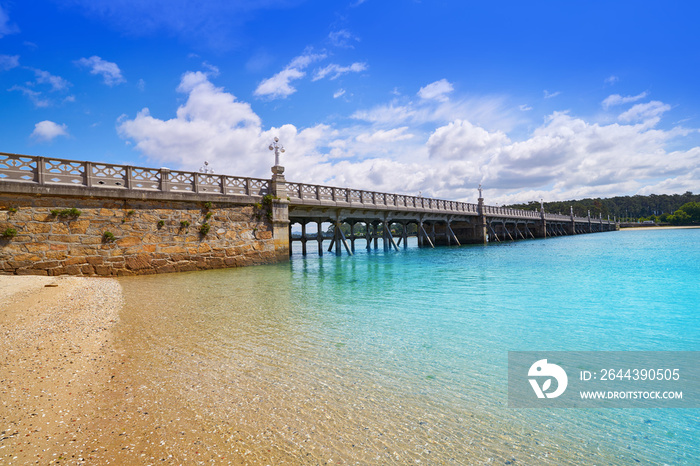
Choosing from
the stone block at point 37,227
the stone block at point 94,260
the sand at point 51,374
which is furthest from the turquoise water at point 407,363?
the stone block at point 37,227

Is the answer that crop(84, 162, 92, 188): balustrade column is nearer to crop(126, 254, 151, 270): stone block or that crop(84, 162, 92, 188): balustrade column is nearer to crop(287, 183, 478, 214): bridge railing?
crop(126, 254, 151, 270): stone block

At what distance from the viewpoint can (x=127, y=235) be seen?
15984 mm

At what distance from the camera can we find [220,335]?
6160 millimetres

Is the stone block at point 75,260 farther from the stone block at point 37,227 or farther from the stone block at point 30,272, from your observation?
the stone block at point 37,227

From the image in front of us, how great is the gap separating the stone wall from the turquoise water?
6.38 meters

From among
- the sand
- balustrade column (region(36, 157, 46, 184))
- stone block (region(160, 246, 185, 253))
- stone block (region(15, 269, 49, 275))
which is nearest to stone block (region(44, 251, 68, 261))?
stone block (region(15, 269, 49, 275))

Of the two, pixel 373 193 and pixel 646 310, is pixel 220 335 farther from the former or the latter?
pixel 373 193

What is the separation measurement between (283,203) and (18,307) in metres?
15.6

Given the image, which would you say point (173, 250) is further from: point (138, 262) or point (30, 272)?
point (30, 272)

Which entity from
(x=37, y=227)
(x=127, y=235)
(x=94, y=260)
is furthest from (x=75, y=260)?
(x=127, y=235)

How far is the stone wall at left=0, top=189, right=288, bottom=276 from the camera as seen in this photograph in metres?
13.5

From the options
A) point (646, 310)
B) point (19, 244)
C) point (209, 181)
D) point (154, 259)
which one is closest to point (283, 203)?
point (209, 181)

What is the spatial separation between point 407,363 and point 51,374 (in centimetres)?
457

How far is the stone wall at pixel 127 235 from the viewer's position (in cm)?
1348
